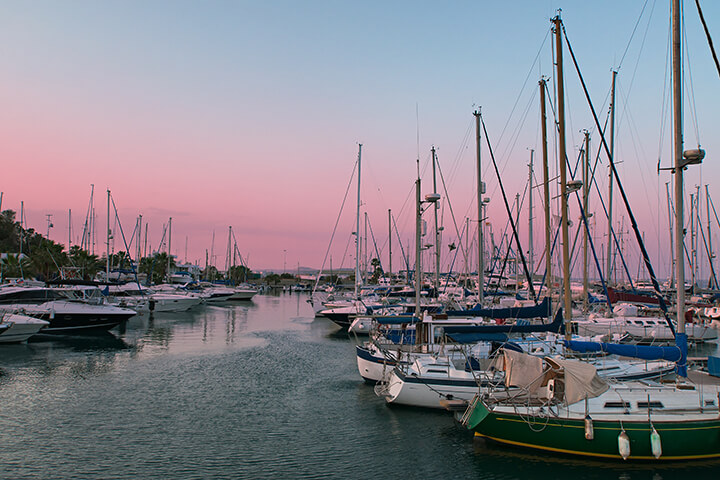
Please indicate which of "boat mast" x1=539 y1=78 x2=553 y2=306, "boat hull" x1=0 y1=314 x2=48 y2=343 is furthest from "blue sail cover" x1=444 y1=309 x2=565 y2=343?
"boat hull" x1=0 y1=314 x2=48 y2=343

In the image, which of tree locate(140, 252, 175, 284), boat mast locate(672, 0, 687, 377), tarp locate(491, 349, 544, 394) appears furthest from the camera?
tree locate(140, 252, 175, 284)

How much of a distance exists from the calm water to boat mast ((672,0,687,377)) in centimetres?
444

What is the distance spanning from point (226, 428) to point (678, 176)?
722 inches

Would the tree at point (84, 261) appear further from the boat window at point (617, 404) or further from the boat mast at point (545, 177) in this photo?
the boat window at point (617, 404)

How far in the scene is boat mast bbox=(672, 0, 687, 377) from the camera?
627 inches

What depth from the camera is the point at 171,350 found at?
120 feet

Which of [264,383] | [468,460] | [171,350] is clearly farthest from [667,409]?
[171,350]

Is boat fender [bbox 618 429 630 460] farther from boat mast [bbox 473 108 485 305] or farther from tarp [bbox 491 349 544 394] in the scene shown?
boat mast [bbox 473 108 485 305]

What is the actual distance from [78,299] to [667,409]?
4702 centimetres

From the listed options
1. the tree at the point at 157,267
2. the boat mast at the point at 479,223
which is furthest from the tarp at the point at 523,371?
the tree at the point at 157,267

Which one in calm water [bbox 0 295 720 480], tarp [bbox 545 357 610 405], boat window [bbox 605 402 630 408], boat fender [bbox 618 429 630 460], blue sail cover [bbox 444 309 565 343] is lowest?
calm water [bbox 0 295 720 480]

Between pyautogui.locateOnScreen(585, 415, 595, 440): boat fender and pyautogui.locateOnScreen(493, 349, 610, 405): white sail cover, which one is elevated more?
pyautogui.locateOnScreen(493, 349, 610, 405): white sail cover

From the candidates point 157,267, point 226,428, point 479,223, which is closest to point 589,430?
point 226,428

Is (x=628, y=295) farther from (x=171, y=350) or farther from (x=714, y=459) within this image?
(x=171, y=350)
